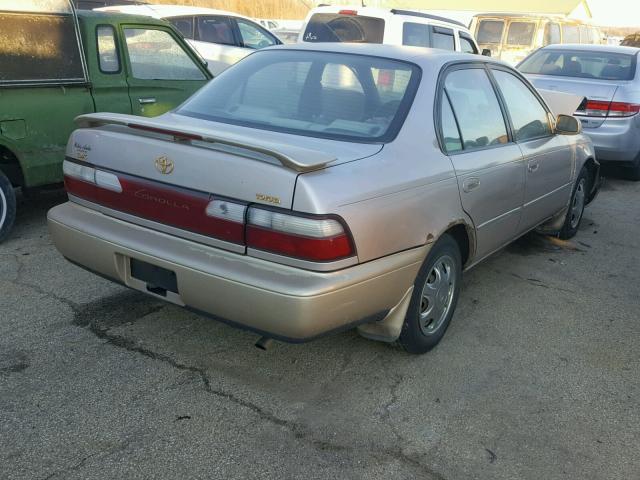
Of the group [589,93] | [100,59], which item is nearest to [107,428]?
[100,59]

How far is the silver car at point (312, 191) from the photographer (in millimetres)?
2619

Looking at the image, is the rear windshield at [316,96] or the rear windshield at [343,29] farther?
the rear windshield at [343,29]

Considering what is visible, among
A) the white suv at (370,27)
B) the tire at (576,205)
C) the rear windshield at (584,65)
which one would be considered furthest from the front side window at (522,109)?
the white suv at (370,27)

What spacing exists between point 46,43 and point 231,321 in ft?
11.1

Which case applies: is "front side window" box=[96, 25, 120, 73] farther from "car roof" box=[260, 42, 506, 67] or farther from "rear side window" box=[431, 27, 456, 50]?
"rear side window" box=[431, 27, 456, 50]

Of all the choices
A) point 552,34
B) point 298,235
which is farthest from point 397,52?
point 552,34

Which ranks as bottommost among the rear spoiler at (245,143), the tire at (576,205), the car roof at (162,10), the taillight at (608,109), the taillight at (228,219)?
the tire at (576,205)

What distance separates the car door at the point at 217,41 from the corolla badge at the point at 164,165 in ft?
24.7

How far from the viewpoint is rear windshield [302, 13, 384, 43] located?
351 inches

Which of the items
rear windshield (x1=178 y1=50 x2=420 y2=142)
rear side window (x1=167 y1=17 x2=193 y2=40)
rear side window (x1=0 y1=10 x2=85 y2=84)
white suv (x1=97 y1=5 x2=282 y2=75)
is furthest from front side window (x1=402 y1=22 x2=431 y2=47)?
rear windshield (x1=178 y1=50 x2=420 y2=142)

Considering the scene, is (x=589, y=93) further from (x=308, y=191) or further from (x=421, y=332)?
(x=308, y=191)

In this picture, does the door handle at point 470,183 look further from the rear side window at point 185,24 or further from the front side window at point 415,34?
the rear side window at point 185,24

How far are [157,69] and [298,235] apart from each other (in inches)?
164

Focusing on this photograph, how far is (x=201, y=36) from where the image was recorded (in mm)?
10227
